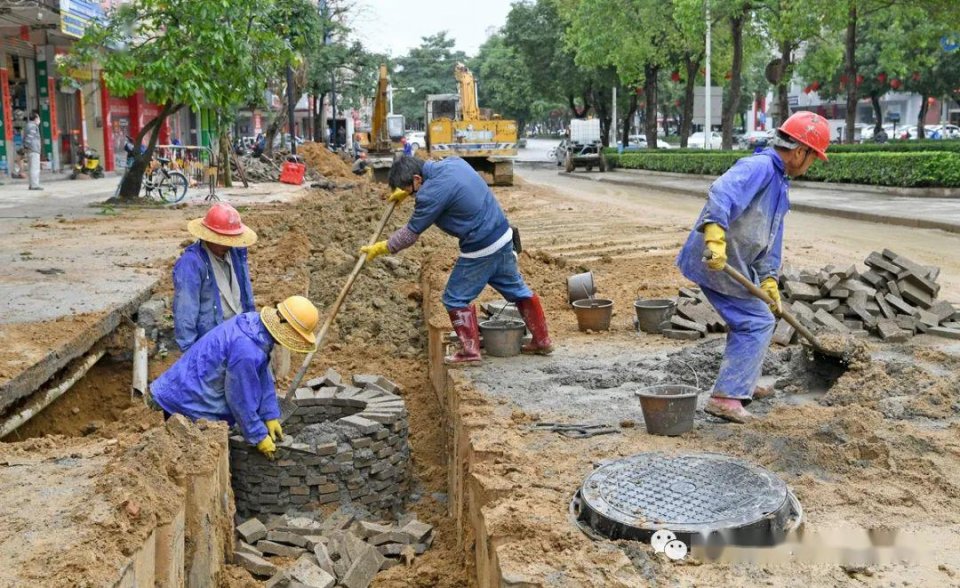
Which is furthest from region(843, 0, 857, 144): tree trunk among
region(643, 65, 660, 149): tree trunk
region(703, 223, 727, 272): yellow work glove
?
region(703, 223, 727, 272): yellow work glove

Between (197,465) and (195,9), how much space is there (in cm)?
1361

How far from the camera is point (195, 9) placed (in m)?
16.4

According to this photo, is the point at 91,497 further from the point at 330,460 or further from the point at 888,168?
the point at 888,168

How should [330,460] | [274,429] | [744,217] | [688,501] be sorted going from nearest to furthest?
[688,501] → [744,217] → [274,429] → [330,460]

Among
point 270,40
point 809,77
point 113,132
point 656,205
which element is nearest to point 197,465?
point 270,40

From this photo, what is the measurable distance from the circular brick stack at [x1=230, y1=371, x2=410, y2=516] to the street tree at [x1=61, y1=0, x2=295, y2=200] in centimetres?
1157

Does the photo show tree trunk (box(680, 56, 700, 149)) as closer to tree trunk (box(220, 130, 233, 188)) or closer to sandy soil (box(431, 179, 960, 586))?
tree trunk (box(220, 130, 233, 188))

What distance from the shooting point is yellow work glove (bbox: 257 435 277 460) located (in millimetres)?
5441

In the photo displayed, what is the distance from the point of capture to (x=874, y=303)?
726 cm

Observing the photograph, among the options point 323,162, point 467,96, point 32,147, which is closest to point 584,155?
point 467,96

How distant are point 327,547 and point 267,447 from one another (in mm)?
719

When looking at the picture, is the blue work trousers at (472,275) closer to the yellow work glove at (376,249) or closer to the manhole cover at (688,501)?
the yellow work glove at (376,249)

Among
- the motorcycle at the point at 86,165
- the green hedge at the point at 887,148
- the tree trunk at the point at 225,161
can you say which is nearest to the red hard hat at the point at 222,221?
the tree trunk at the point at 225,161

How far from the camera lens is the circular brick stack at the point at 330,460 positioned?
223 inches
